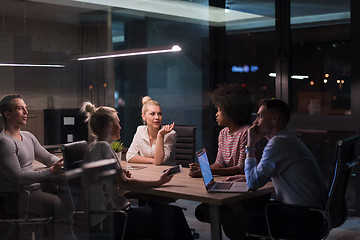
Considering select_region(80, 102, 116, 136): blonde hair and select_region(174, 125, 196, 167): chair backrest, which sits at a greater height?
select_region(80, 102, 116, 136): blonde hair

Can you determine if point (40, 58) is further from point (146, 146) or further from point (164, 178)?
point (146, 146)

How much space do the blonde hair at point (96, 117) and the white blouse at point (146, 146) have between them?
2.96 ft

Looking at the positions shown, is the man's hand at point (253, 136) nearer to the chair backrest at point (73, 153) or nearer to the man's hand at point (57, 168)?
the chair backrest at point (73, 153)

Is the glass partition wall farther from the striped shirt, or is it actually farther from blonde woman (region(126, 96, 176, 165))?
the striped shirt

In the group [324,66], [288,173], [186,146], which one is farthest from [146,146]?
[324,66]

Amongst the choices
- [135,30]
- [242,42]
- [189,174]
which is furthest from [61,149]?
[242,42]

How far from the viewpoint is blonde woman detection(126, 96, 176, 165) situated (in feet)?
12.5

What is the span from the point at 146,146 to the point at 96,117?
1.15 meters

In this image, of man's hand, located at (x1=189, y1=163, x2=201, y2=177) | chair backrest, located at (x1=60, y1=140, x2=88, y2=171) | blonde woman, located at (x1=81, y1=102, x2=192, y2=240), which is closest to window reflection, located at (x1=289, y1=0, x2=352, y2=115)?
man's hand, located at (x1=189, y1=163, x2=201, y2=177)

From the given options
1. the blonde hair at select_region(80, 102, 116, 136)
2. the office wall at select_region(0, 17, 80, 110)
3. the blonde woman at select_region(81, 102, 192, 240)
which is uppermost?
the office wall at select_region(0, 17, 80, 110)

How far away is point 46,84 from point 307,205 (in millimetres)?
1609

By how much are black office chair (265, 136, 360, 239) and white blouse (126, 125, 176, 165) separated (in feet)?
4.20

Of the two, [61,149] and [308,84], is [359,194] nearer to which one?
[308,84]

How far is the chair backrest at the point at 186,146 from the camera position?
14.4 feet
